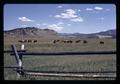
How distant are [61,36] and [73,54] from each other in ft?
4.99

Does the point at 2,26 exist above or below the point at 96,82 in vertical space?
above

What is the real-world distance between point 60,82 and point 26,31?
0.87 m

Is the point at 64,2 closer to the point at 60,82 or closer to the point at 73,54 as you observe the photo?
the point at 60,82

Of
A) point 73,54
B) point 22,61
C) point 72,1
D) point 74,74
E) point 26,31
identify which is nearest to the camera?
point 72,1

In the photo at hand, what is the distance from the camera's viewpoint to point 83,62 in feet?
18.0

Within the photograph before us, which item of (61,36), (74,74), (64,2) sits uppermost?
(64,2)

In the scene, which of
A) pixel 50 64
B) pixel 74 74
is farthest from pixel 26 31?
pixel 50 64

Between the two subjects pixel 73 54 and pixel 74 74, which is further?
pixel 73 54

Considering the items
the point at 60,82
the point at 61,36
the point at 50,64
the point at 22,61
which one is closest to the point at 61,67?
the point at 50,64

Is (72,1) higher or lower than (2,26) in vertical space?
higher

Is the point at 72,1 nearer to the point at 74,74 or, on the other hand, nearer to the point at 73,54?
the point at 74,74

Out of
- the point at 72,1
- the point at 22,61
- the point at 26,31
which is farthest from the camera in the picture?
the point at 22,61

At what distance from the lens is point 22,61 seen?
5316mm

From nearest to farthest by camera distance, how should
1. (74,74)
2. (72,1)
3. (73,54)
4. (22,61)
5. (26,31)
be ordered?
(72,1) < (26,31) < (74,74) < (73,54) < (22,61)
